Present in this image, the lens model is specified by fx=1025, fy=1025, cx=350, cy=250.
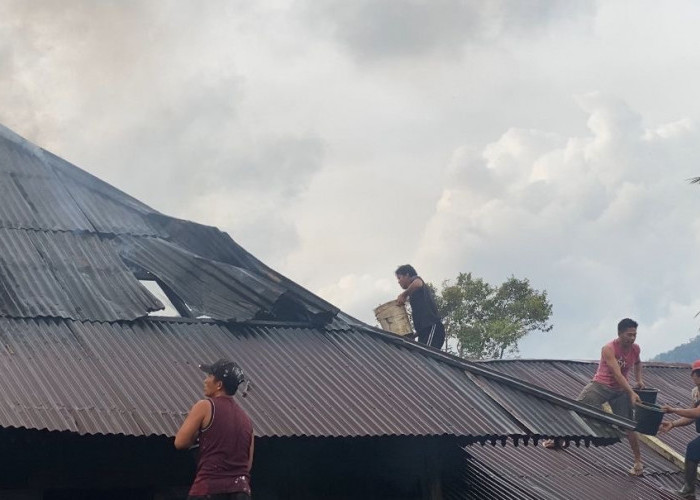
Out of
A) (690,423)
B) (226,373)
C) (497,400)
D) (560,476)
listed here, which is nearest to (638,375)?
(690,423)

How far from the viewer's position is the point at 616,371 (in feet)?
A: 40.5

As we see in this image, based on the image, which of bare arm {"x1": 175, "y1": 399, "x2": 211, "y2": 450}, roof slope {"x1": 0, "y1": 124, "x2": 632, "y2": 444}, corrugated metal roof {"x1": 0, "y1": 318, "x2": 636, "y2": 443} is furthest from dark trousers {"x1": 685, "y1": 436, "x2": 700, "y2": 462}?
bare arm {"x1": 175, "y1": 399, "x2": 211, "y2": 450}

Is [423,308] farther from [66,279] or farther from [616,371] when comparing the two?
[66,279]

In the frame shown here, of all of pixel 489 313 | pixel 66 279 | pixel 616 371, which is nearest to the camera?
pixel 66 279

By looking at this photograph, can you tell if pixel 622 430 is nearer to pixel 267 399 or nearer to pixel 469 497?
pixel 469 497

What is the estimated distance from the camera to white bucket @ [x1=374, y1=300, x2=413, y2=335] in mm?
12906

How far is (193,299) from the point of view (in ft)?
34.9

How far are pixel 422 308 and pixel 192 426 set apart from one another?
22.9ft

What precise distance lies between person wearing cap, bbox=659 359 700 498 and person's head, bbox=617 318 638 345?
2.65 feet

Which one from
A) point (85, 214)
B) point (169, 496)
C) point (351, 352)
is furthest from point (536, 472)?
point (85, 214)

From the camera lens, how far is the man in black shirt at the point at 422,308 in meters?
13.4

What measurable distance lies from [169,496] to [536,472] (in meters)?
5.59

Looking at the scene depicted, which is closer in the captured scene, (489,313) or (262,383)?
(262,383)

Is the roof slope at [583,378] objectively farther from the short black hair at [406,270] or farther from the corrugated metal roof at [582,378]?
the short black hair at [406,270]
